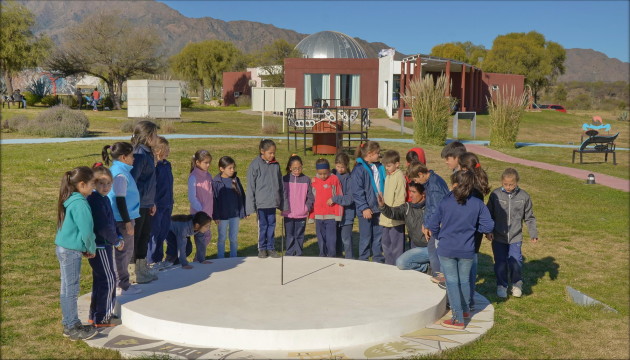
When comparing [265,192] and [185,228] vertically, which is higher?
[265,192]

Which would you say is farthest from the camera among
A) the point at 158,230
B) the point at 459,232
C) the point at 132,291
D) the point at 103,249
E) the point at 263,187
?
the point at 263,187

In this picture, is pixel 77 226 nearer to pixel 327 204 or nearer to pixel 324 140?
pixel 327 204

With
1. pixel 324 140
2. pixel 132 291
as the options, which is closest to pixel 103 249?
pixel 132 291

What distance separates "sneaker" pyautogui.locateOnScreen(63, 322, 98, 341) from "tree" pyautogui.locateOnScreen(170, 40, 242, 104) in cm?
6168

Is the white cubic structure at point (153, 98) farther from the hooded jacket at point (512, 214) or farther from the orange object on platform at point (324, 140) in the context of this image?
the hooded jacket at point (512, 214)

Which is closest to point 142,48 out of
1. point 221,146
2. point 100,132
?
point 100,132

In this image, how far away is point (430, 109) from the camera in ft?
68.6

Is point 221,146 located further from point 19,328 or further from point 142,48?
point 142,48

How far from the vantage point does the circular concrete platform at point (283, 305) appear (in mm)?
4984

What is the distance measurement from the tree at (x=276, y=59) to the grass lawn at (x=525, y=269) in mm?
35569

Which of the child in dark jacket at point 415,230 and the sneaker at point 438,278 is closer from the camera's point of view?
the sneaker at point 438,278

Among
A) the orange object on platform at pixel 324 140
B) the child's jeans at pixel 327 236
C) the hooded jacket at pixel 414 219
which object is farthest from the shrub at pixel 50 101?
the hooded jacket at pixel 414 219

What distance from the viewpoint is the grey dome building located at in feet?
179

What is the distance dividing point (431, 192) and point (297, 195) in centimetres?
202
